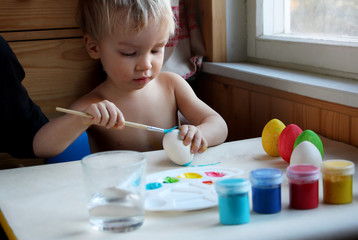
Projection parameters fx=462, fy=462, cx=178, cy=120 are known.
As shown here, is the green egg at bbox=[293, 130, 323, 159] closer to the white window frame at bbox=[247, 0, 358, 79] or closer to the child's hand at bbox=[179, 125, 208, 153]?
the child's hand at bbox=[179, 125, 208, 153]

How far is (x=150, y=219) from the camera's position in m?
0.63

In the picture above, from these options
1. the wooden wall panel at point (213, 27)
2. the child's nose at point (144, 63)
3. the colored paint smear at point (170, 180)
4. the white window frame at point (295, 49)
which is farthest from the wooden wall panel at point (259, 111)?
the colored paint smear at point (170, 180)

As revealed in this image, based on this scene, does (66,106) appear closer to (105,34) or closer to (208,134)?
(105,34)

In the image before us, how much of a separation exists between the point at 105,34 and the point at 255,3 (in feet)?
1.82

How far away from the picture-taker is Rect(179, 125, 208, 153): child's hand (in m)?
0.93

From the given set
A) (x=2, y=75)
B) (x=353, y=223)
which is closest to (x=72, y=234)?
(x=353, y=223)

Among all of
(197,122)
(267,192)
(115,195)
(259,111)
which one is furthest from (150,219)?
(259,111)

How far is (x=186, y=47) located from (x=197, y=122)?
386 millimetres

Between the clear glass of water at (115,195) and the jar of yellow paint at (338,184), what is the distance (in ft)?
0.86

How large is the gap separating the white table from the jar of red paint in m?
0.01

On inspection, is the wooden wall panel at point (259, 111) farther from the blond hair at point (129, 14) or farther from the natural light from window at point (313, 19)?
the blond hair at point (129, 14)

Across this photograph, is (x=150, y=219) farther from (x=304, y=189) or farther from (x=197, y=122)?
(x=197, y=122)

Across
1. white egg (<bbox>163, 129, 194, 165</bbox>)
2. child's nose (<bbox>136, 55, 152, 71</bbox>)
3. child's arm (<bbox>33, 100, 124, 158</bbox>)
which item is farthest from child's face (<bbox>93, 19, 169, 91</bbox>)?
white egg (<bbox>163, 129, 194, 165</bbox>)

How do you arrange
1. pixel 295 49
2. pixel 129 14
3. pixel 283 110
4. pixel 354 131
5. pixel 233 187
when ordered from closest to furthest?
pixel 233 187 < pixel 354 131 < pixel 129 14 < pixel 283 110 < pixel 295 49
